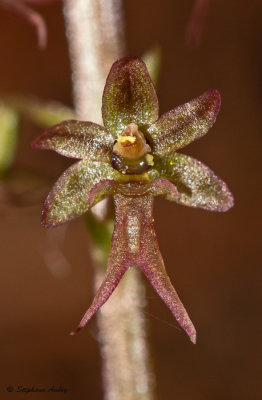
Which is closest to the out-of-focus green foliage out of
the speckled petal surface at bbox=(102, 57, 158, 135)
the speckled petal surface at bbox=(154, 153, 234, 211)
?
the speckled petal surface at bbox=(102, 57, 158, 135)

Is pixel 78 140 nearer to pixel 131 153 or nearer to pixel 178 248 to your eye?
pixel 131 153

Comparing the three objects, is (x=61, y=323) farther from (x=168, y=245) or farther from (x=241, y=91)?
(x=241, y=91)

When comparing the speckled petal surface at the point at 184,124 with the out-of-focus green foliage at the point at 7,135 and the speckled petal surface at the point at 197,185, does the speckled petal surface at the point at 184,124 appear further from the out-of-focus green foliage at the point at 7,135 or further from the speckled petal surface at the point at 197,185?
the out-of-focus green foliage at the point at 7,135

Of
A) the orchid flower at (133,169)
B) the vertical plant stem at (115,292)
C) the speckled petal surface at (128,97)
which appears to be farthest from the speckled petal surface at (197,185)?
the vertical plant stem at (115,292)

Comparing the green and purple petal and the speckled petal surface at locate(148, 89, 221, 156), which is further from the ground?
the speckled petal surface at locate(148, 89, 221, 156)

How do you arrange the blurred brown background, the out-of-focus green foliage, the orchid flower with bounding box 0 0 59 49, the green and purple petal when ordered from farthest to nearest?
1. the blurred brown background
2. the out-of-focus green foliage
3. the orchid flower with bounding box 0 0 59 49
4. the green and purple petal

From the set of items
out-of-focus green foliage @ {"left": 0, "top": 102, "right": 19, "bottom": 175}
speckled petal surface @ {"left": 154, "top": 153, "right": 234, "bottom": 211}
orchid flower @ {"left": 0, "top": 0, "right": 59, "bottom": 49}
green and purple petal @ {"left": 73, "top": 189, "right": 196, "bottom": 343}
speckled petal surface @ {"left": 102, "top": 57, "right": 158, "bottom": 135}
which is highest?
orchid flower @ {"left": 0, "top": 0, "right": 59, "bottom": 49}

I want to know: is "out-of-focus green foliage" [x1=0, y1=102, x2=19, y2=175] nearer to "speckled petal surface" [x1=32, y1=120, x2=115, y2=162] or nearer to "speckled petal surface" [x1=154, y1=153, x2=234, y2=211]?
"speckled petal surface" [x1=32, y1=120, x2=115, y2=162]
